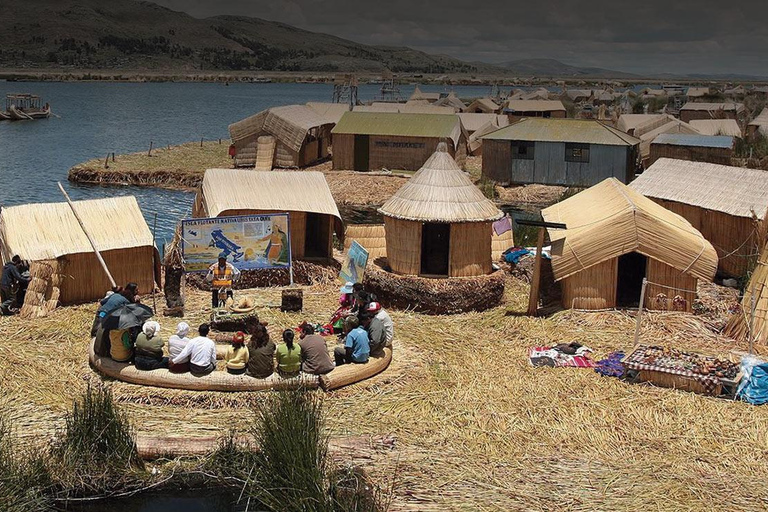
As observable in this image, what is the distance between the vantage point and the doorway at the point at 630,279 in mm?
16484

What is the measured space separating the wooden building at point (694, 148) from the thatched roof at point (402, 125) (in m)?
8.45

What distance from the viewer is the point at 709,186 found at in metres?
20.1

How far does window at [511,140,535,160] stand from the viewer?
35.2 meters

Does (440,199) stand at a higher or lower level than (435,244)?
higher

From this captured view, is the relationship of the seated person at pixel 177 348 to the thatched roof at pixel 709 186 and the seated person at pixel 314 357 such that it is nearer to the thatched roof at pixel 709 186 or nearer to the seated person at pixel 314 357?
the seated person at pixel 314 357

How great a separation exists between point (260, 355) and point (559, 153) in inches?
996

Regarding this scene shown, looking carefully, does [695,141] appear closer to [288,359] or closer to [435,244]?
[435,244]

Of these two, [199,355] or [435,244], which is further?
[435,244]

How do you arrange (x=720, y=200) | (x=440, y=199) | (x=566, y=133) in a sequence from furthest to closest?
(x=566, y=133) < (x=720, y=200) < (x=440, y=199)

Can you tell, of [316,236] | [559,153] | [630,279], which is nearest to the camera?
[630,279]

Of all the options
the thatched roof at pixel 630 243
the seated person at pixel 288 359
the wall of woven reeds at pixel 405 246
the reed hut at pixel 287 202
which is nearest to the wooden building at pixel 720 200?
the thatched roof at pixel 630 243

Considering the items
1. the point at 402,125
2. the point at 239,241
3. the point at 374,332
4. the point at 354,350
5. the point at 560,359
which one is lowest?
the point at 560,359

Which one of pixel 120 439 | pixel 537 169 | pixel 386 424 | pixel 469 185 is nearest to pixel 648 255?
pixel 469 185

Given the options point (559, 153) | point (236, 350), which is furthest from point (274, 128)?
point (236, 350)
